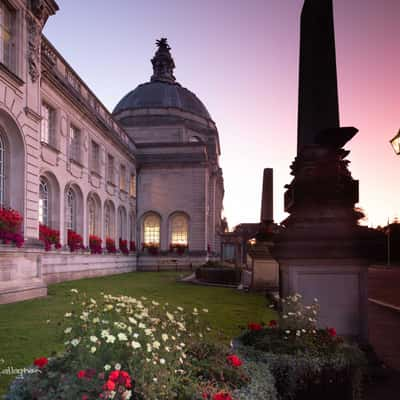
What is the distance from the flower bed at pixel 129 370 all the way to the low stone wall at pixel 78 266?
1470cm

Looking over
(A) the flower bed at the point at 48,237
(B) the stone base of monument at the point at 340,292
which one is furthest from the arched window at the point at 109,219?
(B) the stone base of monument at the point at 340,292

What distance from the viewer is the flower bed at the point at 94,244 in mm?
22859

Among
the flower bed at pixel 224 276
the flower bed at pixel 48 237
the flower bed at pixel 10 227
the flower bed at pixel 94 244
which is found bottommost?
the flower bed at pixel 224 276

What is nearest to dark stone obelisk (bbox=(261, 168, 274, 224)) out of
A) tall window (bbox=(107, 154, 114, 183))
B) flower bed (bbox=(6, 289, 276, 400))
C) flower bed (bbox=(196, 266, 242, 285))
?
flower bed (bbox=(196, 266, 242, 285))

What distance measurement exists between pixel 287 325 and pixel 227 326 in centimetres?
365

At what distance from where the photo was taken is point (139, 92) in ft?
162

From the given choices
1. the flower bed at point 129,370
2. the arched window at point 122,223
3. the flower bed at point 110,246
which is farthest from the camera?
the arched window at point 122,223

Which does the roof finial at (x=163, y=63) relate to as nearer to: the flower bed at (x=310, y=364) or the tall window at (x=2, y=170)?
the tall window at (x=2, y=170)

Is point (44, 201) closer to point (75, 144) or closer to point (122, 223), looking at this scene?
point (75, 144)

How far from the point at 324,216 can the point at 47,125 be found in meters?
17.2

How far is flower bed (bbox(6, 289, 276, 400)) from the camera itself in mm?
2352

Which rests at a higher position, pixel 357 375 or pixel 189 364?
pixel 189 364

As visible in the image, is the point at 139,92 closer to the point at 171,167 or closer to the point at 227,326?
the point at 171,167

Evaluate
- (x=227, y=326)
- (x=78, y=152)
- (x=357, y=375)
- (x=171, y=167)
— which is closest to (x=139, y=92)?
(x=171, y=167)
